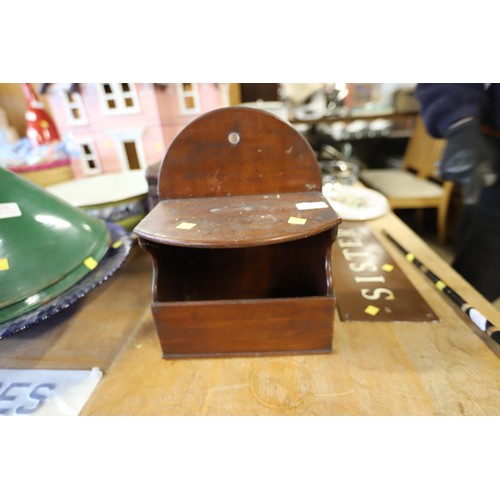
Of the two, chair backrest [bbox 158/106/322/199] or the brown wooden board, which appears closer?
chair backrest [bbox 158/106/322/199]

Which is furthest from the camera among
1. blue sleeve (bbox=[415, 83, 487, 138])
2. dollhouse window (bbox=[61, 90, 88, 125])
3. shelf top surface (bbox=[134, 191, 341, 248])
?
dollhouse window (bbox=[61, 90, 88, 125])

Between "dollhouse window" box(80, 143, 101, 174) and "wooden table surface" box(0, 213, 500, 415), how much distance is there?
36.1 inches

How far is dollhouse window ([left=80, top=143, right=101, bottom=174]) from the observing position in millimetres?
1426

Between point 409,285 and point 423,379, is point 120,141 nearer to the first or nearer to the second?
point 409,285

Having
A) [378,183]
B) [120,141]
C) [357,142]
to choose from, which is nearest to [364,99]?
[357,142]

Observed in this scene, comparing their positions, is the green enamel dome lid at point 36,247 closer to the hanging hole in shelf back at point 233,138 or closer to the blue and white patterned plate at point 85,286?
the blue and white patterned plate at point 85,286

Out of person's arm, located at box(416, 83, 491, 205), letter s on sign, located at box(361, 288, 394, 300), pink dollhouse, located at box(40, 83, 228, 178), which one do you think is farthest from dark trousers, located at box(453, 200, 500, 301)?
pink dollhouse, located at box(40, 83, 228, 178)

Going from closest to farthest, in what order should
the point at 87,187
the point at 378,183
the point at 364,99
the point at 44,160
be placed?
the point at 87,187 → the point at 44,160 → the point at 378,183 → the point at 364,99

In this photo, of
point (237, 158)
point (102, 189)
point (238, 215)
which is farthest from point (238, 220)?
point (102, 189)

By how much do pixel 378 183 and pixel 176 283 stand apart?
229cm

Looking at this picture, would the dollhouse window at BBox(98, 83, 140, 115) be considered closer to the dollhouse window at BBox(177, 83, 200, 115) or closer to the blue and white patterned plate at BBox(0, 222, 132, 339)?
the dollhouse window at BBox(177, 83, 200, 115)

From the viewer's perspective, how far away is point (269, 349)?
2.26 feet

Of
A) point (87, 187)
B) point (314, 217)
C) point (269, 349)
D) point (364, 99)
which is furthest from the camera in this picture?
point (364, 99)

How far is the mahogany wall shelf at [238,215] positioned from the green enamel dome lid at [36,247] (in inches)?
9.7
